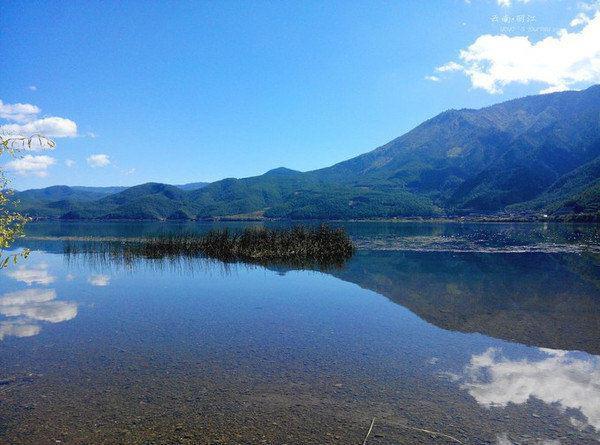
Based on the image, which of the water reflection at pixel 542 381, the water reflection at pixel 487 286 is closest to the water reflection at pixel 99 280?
the water reflection at pixel 487 286

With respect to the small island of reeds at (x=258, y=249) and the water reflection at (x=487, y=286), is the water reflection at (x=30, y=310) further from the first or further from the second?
the small island of reeds at (x=258, y=249)

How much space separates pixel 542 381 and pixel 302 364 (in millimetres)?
5929

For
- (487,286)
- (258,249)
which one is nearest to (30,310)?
(258,249)

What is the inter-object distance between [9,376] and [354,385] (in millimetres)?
8757

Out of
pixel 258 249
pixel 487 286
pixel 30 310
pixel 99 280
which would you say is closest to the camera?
pixel 30 310

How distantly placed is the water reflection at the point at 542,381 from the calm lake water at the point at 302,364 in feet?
0.17

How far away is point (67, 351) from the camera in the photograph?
12.5 m

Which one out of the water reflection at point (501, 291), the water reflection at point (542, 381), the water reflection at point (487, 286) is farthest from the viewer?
the water reflection at point (487, 286)

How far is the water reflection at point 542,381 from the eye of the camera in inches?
343

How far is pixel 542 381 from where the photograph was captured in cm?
992

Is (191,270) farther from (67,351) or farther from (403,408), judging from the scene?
(403,408)

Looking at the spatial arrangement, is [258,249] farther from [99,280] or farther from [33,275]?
[33,275]

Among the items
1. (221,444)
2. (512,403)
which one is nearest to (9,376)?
(221,444)

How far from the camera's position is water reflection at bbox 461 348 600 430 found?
8719mm
